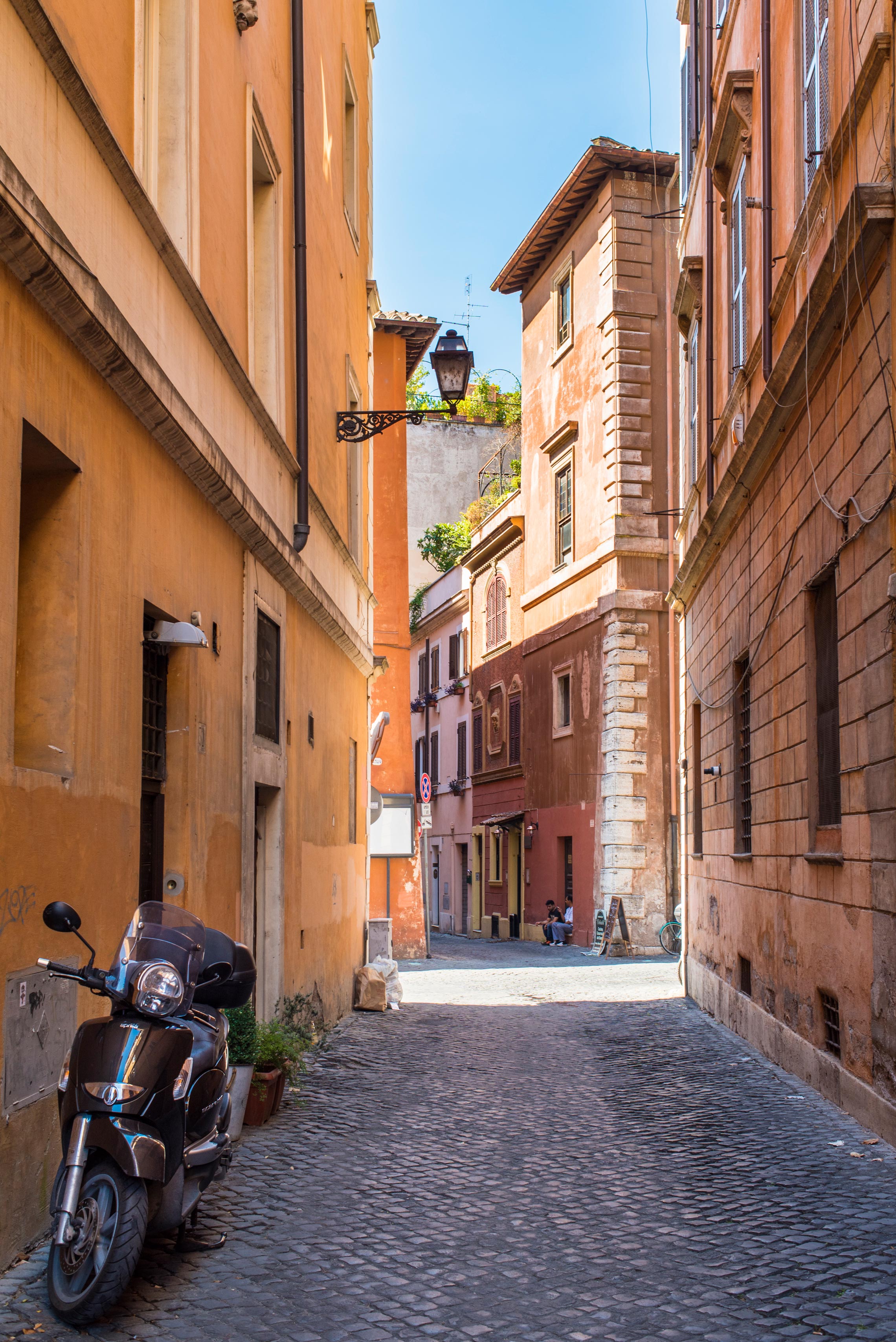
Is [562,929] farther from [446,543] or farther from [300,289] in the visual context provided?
[446,543]

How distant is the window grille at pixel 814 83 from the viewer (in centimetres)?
892

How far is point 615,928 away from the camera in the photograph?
969 inches

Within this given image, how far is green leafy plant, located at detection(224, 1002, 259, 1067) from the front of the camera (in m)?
7.50

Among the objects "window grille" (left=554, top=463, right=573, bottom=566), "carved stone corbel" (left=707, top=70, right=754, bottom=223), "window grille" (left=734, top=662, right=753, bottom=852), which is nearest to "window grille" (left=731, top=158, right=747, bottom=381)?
"carved stone corbel" (left=707, top=70, right=754, bottom=223)

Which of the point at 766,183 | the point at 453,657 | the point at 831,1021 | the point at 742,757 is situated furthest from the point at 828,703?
the point at 453,657

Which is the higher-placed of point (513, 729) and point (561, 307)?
point (561, 307)

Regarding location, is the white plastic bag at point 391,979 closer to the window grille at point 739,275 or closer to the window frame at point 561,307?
the window grille at point 739,275

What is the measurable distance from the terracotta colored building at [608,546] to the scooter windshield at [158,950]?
59.7 feet

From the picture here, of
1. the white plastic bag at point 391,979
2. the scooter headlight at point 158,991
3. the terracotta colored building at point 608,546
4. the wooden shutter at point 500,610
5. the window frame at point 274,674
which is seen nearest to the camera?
the scooter headlight at point 158,991

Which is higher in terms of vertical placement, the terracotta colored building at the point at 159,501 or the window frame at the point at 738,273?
the window frame at the point at 738,273

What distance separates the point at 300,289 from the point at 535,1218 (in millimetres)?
8166

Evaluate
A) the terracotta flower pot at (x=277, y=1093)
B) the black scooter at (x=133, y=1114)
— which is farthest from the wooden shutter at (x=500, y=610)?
the black scooter at (x=133, y=1114)

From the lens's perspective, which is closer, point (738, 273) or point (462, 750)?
point (738, 273)

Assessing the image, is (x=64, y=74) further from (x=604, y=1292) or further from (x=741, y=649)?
(x=741, y=649)
